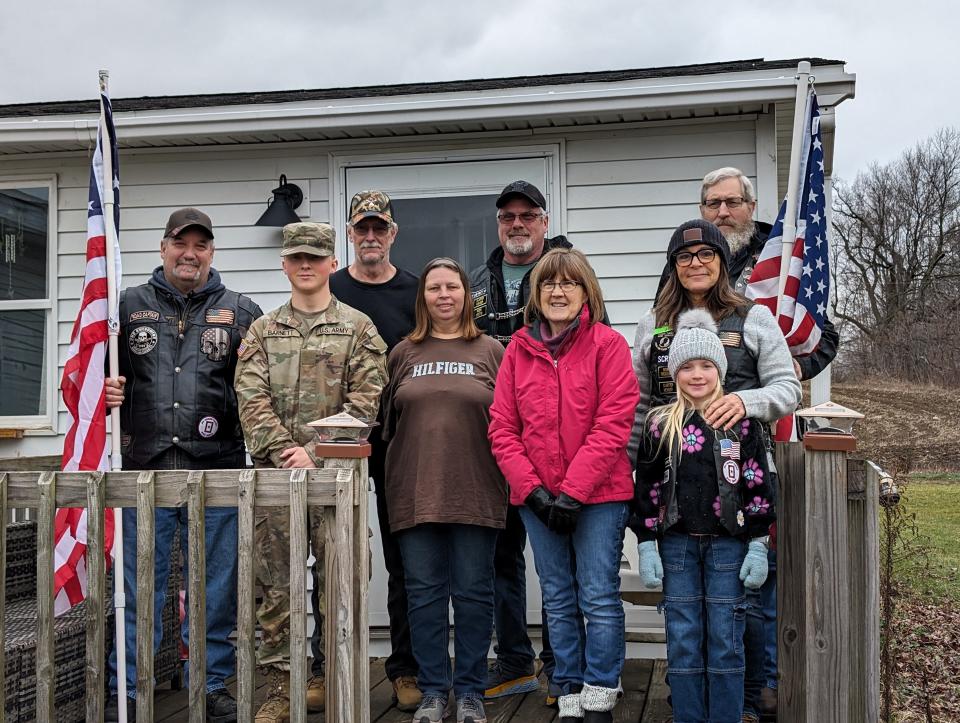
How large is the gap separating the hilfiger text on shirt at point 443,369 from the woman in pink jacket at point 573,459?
0.73ft

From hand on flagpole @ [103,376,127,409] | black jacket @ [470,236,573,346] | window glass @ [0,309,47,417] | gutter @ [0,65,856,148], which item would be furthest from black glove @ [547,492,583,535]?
window glass @ [0,309,47,417]

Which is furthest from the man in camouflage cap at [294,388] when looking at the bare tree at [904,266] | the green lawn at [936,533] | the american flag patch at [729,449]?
the bare tree at [904,266]

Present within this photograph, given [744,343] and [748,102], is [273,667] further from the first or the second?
[748,102]

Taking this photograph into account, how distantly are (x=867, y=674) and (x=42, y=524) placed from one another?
9.58 feet

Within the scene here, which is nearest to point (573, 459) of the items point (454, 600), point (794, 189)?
point (454, 600)

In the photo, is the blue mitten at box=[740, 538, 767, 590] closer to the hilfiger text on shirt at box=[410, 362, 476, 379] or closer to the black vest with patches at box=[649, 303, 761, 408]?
the black vest with patches at box=[649, 303, 761, 408]

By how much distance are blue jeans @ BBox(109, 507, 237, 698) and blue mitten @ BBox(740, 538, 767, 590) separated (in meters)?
2.09

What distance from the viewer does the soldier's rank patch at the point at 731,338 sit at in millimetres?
3605

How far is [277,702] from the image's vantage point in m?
3.97

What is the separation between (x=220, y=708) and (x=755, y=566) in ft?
7.29

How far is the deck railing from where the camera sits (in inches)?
129

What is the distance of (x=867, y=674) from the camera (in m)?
3.31

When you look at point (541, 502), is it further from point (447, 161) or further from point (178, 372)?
point (447, 161)

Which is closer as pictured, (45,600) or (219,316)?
(45,600)
